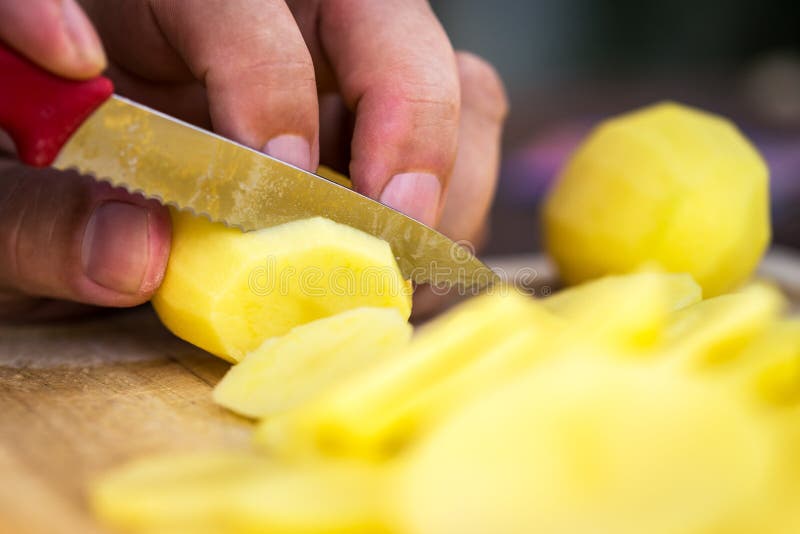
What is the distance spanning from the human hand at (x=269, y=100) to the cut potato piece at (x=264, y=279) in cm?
5

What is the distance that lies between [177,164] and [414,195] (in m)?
0.41

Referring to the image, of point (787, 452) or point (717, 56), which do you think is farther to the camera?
point (717, 56)

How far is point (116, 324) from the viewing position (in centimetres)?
157

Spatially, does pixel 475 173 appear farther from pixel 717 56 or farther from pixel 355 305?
pixel 717 56

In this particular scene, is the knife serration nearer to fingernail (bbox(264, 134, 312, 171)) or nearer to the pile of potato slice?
fingernail (bbox(264, 134, 312, 171))

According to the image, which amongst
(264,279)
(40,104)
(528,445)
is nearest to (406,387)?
(528,445)

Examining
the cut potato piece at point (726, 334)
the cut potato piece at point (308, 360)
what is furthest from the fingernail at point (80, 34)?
the cut potato piece at point (726, 334)

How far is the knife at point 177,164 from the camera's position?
3.22 ft

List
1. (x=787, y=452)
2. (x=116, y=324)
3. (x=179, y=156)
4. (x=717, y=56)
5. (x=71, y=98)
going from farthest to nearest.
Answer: (x=717, y=56) → (x=116, y=324) → (x=179, y=156) → (x=71, y=98) → (x=787, y=452)

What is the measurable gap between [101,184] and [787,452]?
37.9 inches

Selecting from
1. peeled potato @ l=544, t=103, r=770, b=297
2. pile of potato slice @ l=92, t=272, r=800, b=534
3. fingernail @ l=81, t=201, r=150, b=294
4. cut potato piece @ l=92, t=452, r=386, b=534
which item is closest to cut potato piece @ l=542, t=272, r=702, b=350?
pile of potato slice @ l=92, t=272, r=800, b=534

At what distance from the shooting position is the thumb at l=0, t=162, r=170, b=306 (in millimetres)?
1185

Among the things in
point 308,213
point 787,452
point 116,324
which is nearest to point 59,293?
point 116,324

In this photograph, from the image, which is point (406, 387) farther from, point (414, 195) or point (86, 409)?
point (414, 195)
